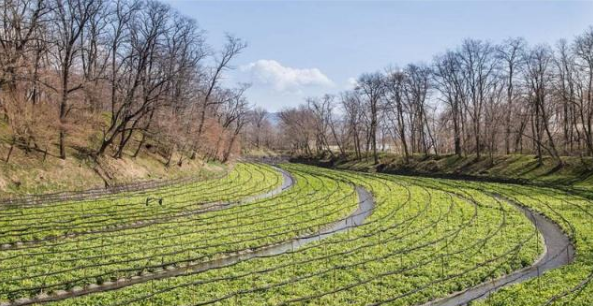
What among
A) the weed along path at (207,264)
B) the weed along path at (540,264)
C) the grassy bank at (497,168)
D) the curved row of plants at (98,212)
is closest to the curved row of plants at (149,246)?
the weed along path at (207,264)

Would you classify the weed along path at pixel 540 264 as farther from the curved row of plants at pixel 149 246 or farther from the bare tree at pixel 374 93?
the bare tree at pixel 374 93

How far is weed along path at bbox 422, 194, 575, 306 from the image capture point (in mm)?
14350

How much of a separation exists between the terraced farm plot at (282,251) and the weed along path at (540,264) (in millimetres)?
113

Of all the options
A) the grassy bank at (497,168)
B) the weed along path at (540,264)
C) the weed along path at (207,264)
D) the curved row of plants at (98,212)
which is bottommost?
the weed along path at (540,264)

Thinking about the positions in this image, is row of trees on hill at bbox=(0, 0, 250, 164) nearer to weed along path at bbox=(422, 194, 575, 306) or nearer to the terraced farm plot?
the terraced farm plot

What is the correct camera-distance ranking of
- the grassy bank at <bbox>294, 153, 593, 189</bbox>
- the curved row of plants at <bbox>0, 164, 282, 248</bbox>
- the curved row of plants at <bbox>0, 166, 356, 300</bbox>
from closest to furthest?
the curved row of plants at <bbox>0, 166, 356, 300</bbox> < the curved row of plants at <bbox>0, 164, 282, 248</bbox> < the grassy bank at <bbox>294, 153, 593, 189</bbox>

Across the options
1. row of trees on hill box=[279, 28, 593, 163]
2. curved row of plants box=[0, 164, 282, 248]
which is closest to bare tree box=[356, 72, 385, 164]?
row of trees on hill box=[279, 28, 593, 163]

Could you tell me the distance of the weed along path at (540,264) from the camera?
47.1 ft

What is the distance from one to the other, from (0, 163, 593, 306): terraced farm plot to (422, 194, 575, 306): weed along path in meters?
0.11

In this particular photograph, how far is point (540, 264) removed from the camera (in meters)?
17.8

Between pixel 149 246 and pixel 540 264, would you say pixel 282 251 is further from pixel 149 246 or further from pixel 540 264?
pixel 540 264

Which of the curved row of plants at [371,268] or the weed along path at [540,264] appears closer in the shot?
the curved row of plants at [371,268]

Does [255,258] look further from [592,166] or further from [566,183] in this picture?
[592,166]

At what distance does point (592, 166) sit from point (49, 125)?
5024cm
